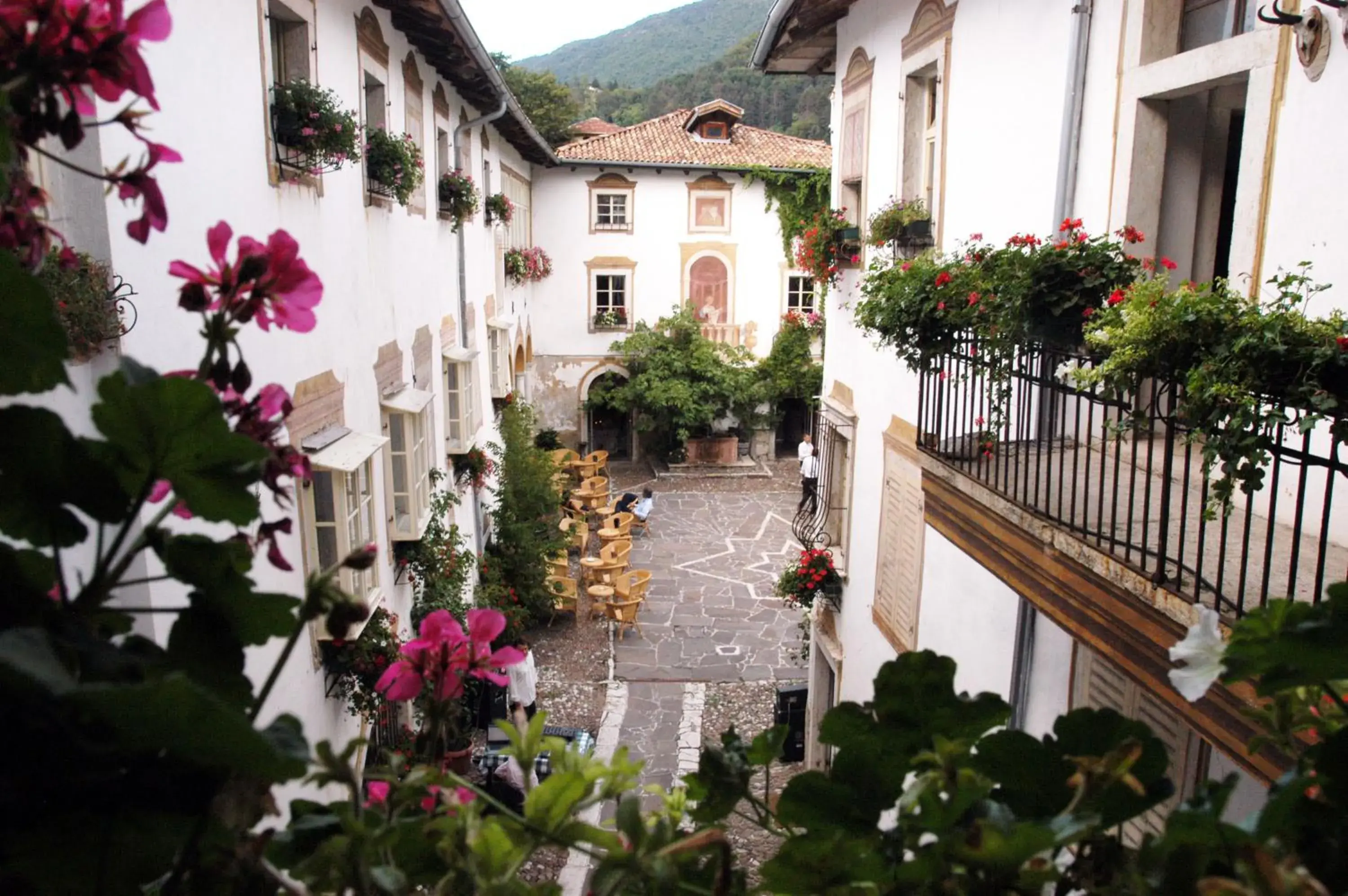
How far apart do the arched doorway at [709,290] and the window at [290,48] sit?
19.4m

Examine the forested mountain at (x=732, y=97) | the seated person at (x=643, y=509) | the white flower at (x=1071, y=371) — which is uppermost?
the forested mountain at (x=732, y=97)

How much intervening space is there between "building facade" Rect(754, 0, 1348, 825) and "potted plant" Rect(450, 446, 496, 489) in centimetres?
507

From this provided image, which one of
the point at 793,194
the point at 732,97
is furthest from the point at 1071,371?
the point at 732,97

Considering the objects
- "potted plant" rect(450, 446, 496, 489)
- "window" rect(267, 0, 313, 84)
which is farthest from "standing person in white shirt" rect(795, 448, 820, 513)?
"window" rect(267, 0, 313, 84)

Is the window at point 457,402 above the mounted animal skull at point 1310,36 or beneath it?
beneath

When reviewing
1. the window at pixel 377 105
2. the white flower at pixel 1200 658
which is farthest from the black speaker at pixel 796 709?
the white flower at pixel 1200 658

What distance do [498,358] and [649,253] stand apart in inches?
384

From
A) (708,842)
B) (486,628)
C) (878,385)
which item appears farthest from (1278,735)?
(878,385)

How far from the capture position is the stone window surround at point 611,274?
2627 cm

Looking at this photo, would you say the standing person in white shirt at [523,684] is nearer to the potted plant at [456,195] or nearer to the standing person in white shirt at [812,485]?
the standing person in white shirt at [812,485]

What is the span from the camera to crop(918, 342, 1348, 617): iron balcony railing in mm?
3471

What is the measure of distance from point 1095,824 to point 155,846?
0.83 meters

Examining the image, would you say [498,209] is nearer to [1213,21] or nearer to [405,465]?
[405,465]

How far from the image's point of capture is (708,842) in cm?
104
